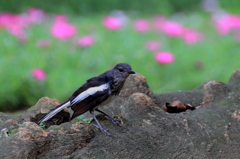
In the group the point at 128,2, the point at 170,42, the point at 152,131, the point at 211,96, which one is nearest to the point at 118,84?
the point at 152,131

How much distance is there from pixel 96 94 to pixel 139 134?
0.43m

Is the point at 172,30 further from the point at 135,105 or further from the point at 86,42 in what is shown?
the point at 135,105

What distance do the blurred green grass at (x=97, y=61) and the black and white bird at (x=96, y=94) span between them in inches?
95.1

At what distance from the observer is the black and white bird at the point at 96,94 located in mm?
3027

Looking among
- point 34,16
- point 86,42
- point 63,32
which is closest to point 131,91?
point 86,42

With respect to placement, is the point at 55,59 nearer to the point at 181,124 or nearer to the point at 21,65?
the point at 21,65

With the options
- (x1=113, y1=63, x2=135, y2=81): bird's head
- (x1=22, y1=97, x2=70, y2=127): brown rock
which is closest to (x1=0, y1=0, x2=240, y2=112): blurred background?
(x1=22, y1=97, x2=70, y2=127): brown rock

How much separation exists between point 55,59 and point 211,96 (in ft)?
11.3

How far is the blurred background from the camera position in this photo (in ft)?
18.6

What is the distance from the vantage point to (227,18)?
820cm

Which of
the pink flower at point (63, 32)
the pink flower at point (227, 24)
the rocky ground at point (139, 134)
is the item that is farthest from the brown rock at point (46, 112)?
the pink flower at point (227, 24)

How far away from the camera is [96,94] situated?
10.1 ft

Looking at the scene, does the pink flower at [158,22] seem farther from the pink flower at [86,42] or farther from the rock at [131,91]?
the rock at [131,91]

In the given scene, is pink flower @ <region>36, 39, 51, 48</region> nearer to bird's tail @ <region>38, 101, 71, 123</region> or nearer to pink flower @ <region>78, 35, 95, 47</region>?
pink flower @ <region>78, 35, 95, 47</region>
